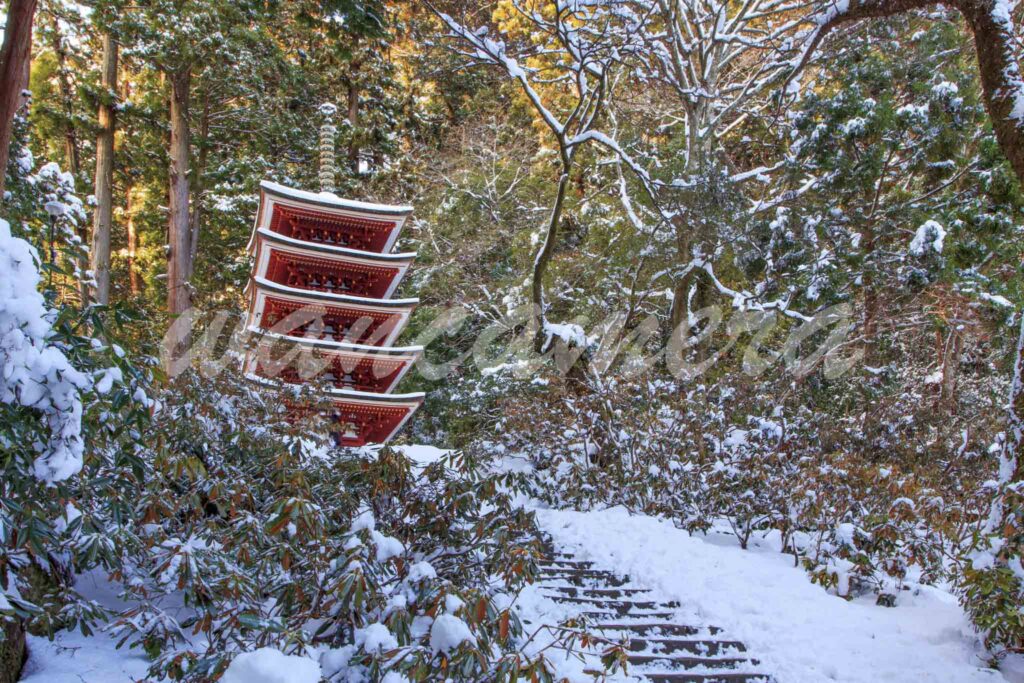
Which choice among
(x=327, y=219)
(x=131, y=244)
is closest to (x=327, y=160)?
(x=327, y=219)

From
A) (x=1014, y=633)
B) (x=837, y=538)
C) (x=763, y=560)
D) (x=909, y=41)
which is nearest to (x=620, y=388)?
(x=763, y=560)

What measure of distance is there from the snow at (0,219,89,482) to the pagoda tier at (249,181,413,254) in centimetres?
863

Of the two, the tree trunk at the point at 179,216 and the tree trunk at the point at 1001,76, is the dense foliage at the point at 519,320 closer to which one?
the tree trunk at the point at 179,216

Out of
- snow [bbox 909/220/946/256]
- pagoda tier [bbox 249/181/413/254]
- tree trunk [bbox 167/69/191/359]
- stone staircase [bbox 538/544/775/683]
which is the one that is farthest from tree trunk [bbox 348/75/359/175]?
stone staircase [bbox 538/544/775/683]

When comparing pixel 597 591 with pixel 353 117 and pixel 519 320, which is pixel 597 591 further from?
pixel 353 117

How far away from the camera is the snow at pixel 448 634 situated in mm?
2336

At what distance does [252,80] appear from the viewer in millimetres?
14227

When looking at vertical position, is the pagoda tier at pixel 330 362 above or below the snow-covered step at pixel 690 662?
below

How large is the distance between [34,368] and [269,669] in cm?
113

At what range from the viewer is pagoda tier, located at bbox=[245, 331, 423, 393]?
9.73 m

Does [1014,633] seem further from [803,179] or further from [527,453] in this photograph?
[803,179]

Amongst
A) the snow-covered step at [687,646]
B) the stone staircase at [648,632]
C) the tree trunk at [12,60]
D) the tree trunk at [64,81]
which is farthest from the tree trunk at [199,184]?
the snow-covered step at [687,646]

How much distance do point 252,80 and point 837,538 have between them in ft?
43.8

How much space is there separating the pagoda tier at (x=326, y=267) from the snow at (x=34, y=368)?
818 centimetres
